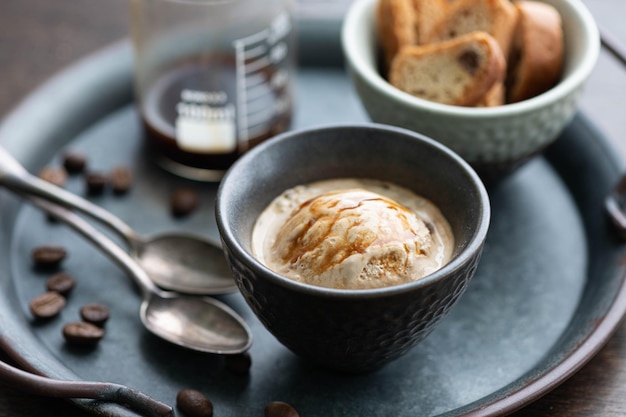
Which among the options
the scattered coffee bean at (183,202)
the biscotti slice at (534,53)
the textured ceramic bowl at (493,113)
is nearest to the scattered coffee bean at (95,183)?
the scattered coffee bean at (183,202)

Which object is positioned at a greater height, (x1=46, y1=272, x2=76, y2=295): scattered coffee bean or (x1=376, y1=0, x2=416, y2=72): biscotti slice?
(x1=376, y1=0, x2=416, y2=72): biscotti slice

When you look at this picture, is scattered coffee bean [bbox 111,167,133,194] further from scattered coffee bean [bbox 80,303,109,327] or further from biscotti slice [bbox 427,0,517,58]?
biscotti slice [bbox 427,0,517,58]

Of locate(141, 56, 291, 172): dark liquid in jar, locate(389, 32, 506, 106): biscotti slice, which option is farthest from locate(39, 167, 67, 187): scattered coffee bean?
locate(389, 32, 506, 106): biscotti slice

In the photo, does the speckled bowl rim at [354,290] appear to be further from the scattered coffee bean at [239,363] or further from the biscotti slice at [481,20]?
the biscotti slice at [481,20]

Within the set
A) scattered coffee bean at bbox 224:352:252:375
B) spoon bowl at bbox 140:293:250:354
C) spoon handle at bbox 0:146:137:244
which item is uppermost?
spoon handle at bbox 0:146:137:244

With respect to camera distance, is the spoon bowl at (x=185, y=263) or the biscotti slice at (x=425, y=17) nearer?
the spoon bowl at (x=185, y=263)
